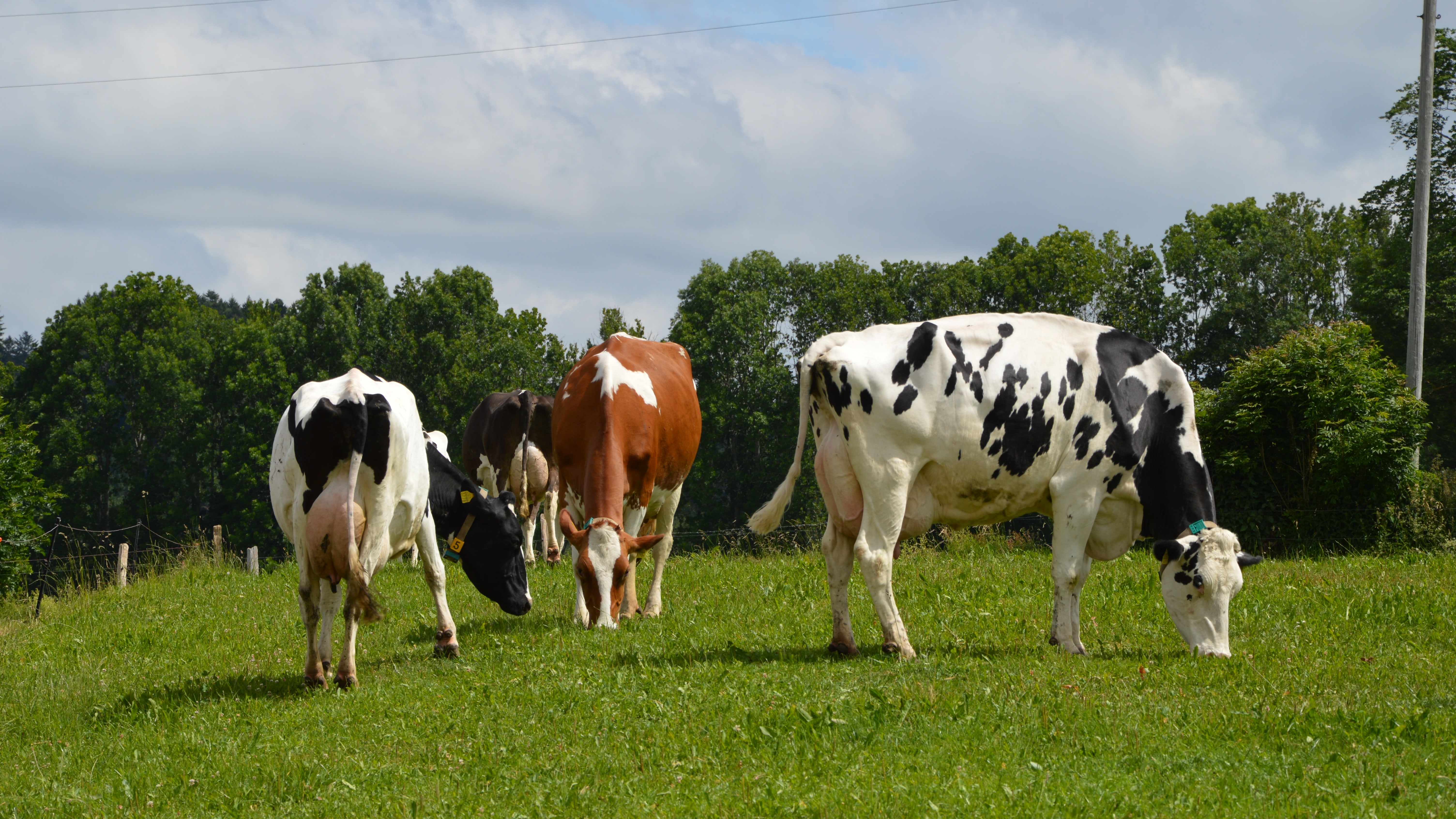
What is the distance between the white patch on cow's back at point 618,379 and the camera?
1095cm

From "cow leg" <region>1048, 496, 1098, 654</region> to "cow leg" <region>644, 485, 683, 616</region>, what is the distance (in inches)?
146

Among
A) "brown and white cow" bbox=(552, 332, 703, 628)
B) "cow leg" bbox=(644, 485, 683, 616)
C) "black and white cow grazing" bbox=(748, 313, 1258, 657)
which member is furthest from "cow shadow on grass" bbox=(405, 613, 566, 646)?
"black and white cow grazing" bbox=(748, 313, 1258, 657)

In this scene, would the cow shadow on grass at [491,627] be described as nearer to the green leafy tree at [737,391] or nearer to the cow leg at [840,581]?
the cow leg at [840,581]

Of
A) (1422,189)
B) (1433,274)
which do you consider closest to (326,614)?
(1422,189)

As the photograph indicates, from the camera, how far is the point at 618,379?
1110 centimetres

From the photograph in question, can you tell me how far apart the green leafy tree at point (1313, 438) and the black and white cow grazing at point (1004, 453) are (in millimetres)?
11453

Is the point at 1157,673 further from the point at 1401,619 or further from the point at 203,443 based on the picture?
the point at 203,443

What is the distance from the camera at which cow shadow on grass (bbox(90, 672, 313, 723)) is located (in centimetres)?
845

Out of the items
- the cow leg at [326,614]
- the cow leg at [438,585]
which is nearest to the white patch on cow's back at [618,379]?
the cow leg at [438,585]

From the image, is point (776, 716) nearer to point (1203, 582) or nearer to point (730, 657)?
point (730, 657)

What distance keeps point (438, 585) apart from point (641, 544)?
187 cm

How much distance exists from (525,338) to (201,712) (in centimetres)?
5571

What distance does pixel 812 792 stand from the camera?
17.9ft

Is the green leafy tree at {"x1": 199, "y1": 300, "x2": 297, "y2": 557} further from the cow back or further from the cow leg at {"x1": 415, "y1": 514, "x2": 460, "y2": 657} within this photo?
the cow leg at {"x1": 415, "y1": 514, "x2": 460, "y2": 657}
